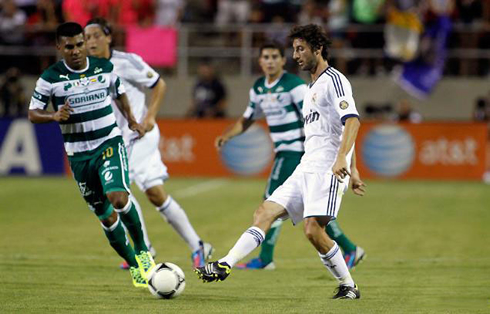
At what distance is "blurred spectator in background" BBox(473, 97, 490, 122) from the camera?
76.1 feet

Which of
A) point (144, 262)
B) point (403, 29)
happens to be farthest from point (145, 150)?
point (403, 29)

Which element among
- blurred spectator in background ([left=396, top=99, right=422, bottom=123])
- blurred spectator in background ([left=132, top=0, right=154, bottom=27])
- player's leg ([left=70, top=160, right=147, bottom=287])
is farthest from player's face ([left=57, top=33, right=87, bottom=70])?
blurred spectator in background ([left=132, top=0, right=154, bottom=27])

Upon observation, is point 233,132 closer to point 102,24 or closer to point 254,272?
point 254,272

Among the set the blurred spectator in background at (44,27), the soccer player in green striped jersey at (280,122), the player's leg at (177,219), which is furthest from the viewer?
the blurred spectator in background at (44,27)

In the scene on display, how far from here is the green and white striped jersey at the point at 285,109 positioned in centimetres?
1034

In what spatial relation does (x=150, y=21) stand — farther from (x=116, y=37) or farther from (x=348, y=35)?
(x=348, y=35)

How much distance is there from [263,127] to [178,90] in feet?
14.2

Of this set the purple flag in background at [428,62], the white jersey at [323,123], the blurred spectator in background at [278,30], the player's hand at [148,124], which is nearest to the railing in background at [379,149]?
the purple flag in background at [428,62]

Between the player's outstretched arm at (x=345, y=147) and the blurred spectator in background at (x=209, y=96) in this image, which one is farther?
the blurred spectator in background at (x=209, y=96)

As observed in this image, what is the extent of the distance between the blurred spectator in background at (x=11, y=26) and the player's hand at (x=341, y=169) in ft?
60.9

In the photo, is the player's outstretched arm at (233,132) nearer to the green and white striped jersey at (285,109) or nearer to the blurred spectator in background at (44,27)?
the green and white striped jersey at (285,109)

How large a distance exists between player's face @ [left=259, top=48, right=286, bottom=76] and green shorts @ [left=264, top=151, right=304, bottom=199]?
906mm

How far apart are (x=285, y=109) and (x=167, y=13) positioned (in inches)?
595

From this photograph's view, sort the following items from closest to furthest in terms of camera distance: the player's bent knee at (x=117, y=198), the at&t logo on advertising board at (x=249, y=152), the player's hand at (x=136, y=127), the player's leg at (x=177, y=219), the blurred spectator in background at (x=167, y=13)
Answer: the player's bent knee at (x=117, y=198)
the player's hand at (x=136, y=127)
the player's leg at (x=177, y=219)
the at&t logo on advertising board at (x=249, y=152)
the blurred spectator in background at (x=167, y=13)
